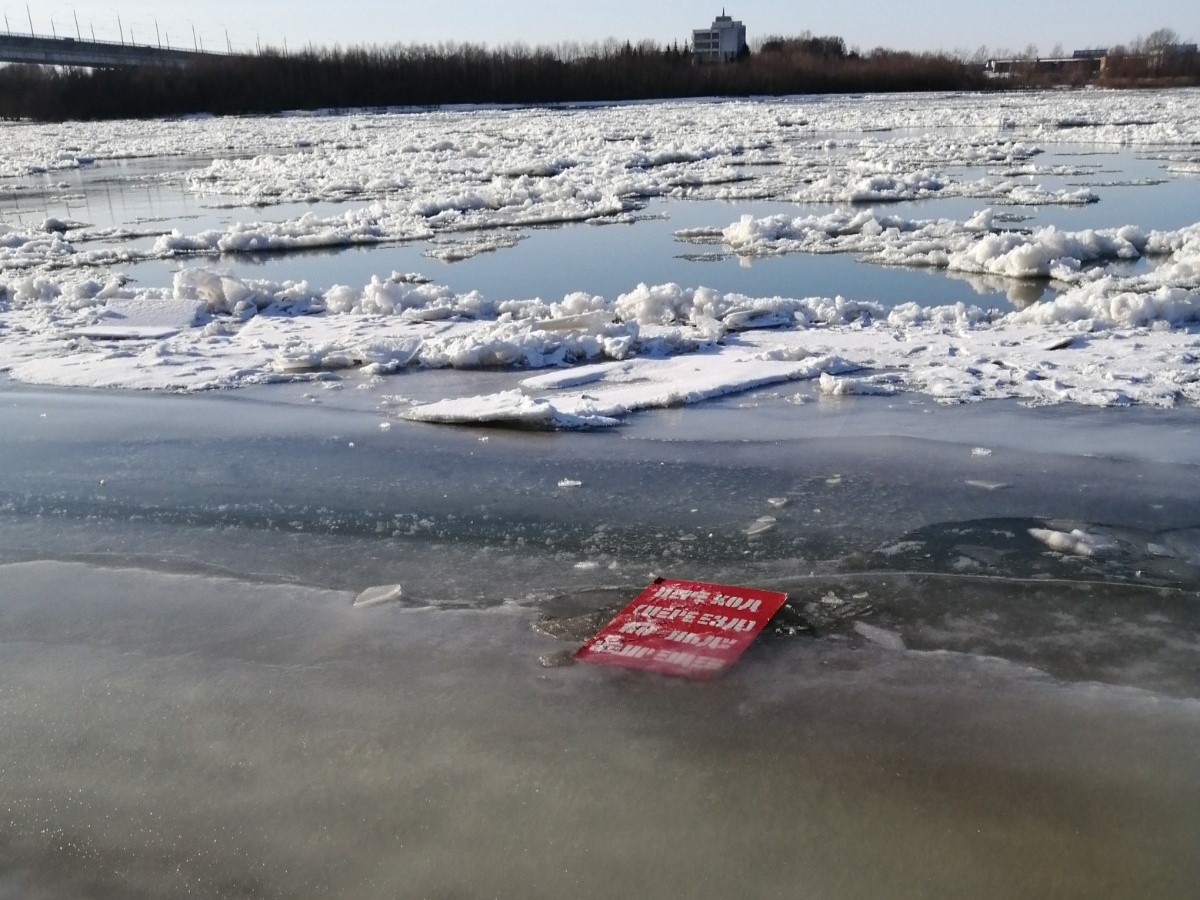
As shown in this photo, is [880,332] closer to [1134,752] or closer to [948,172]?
[1134,752]

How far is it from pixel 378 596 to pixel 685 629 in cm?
106

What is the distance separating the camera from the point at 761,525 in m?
3.91

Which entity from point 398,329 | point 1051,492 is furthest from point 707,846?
point 398,329

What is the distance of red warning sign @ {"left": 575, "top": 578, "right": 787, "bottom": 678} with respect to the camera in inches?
116

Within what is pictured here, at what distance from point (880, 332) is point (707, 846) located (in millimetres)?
5235

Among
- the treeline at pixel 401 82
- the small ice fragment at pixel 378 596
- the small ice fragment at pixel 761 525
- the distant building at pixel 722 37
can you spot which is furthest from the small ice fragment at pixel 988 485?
the distant building at pixel 722 37

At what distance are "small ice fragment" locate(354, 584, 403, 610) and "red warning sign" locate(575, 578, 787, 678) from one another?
76cm

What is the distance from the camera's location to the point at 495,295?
9023mm

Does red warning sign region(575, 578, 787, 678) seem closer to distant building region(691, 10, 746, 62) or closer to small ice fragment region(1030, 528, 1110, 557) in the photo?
small ice fragment region(1030, 528, 1110, 557)

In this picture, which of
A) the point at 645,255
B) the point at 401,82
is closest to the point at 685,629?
the point at 645,255

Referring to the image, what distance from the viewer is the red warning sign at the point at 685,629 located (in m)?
2.96

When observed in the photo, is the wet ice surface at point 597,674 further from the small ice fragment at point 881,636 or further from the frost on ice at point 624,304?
the frost on ice at point 624,304

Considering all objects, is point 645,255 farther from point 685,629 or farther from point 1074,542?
point 685,629

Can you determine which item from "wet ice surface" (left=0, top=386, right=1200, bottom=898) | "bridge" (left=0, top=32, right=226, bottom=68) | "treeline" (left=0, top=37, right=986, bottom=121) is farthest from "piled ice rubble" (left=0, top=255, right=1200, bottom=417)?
"bridge" (left=0, top=32, right=226, bottom=68)
